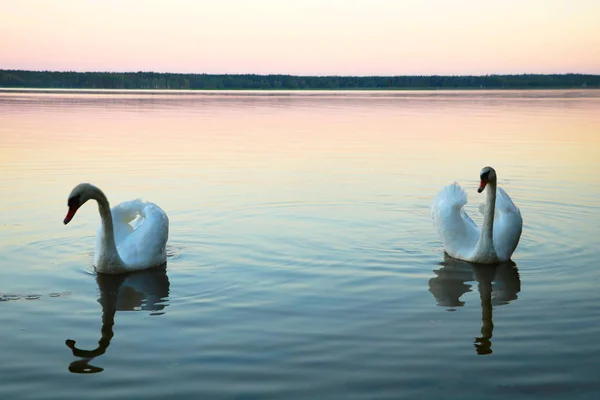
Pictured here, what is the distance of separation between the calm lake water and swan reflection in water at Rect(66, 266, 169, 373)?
3cm

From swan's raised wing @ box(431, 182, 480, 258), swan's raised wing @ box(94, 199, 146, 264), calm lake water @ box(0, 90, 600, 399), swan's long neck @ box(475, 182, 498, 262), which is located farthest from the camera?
swan's raised wing @ box(94, 199, 146, 264)

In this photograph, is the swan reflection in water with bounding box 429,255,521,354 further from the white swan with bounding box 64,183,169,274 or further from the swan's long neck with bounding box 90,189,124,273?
the swan's long neck with bounding box 90,189,124,273

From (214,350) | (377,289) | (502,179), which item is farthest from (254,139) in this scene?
(214,350)

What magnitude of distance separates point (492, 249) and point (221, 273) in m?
3.50

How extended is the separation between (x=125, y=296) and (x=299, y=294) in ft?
6.42

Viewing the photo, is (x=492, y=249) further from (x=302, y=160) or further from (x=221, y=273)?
(x=302, y=160)

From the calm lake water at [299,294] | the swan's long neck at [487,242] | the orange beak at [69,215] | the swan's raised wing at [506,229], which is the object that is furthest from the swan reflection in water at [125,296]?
the swan's raised wing at [506,229]

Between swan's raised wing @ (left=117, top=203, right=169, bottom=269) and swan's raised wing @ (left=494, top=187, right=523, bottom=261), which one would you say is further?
swan's raised wing @ (left=494, top=187, right=523, bottom=261)

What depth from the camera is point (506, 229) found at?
1093cm

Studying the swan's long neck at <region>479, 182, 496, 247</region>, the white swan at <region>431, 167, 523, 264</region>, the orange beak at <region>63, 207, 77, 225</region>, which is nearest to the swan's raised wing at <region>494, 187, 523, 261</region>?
the white swan at <region>431, 167, 523, 264</region>

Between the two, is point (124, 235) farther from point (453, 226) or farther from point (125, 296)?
point (453, 226)

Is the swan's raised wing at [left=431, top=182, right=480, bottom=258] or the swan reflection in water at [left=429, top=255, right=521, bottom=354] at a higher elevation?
the swan's raised wing at [left=431, top=182, right=480, bottom=258]

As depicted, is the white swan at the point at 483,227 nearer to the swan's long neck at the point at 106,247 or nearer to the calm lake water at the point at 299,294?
the calm lake water at the point at 299,294

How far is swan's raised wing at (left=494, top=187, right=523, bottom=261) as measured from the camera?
10.8 meters
